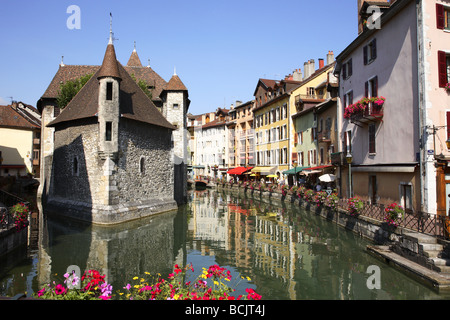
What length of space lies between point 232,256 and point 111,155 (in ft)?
35.4

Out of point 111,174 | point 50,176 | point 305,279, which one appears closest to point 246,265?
point 305,279

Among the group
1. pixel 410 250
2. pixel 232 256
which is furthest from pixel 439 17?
pixel 232 256

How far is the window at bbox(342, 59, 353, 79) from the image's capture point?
836 inches

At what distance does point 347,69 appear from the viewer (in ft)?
71.3

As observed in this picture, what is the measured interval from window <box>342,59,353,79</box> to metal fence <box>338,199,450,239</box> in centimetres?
850

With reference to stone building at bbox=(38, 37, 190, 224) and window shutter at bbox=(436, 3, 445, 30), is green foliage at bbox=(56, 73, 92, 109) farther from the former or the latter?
window shutter at bbox=(436, 3, 445, 30)

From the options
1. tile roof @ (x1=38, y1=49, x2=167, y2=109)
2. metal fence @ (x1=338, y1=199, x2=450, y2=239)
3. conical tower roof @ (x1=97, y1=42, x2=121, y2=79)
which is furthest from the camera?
tile roof @ (x1=38, y1=49, x2=167, y2=109)

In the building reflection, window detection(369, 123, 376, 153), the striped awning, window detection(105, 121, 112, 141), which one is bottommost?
the building reflection

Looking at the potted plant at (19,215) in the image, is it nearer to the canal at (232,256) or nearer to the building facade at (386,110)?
the canal at (232,256)

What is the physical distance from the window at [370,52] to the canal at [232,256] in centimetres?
929

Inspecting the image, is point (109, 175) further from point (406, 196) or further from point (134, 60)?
point (134, 60)

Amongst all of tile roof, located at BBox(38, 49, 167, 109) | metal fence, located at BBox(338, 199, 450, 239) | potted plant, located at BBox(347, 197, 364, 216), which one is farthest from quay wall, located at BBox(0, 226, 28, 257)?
tile roof, located at BBox(38, 49, 167, 109)

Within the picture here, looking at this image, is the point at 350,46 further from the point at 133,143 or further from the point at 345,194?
the point at 133,143

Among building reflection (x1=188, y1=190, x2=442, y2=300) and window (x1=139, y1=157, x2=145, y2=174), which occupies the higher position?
window (x1=139, y1=157, x2=145, y2=174)
